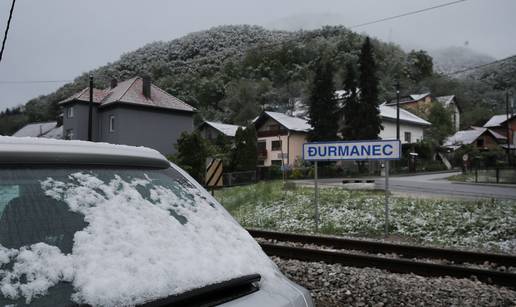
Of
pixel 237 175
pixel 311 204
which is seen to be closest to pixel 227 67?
pixel 237 175

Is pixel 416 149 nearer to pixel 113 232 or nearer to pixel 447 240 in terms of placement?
pixel 447 240

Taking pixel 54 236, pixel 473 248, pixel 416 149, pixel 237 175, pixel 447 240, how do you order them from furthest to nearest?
pixel 416 149 → pixel 237 175 → pixel 447 240 → pixel 473 248 → pixel 54 236

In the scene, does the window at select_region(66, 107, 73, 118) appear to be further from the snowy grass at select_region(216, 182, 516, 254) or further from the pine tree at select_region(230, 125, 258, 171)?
the snowy grass at select_region(216, 182, 516, 254)

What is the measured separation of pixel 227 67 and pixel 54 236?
4503 inches

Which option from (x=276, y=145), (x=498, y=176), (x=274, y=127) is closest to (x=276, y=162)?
(x=276, y=145)

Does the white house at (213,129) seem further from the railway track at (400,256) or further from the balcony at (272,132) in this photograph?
the railway track at (400,256)

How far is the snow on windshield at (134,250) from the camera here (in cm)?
130

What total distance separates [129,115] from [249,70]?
236 feet

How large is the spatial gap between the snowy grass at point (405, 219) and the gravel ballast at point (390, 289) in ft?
14.4

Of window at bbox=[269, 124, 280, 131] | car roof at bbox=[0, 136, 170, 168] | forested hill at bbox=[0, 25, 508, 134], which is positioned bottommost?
car roof at bbox=[0, 136, 170, 168]

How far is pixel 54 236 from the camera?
1.41 meters

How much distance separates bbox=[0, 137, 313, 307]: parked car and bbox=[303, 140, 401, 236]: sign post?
33.8 ft

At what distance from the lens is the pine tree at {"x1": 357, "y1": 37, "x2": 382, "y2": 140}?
2032 inches

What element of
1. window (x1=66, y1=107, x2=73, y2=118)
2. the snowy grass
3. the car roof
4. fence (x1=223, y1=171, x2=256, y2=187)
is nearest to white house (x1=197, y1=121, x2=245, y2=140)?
fence (x1=223, y1=171, x2=256, y2=187)
